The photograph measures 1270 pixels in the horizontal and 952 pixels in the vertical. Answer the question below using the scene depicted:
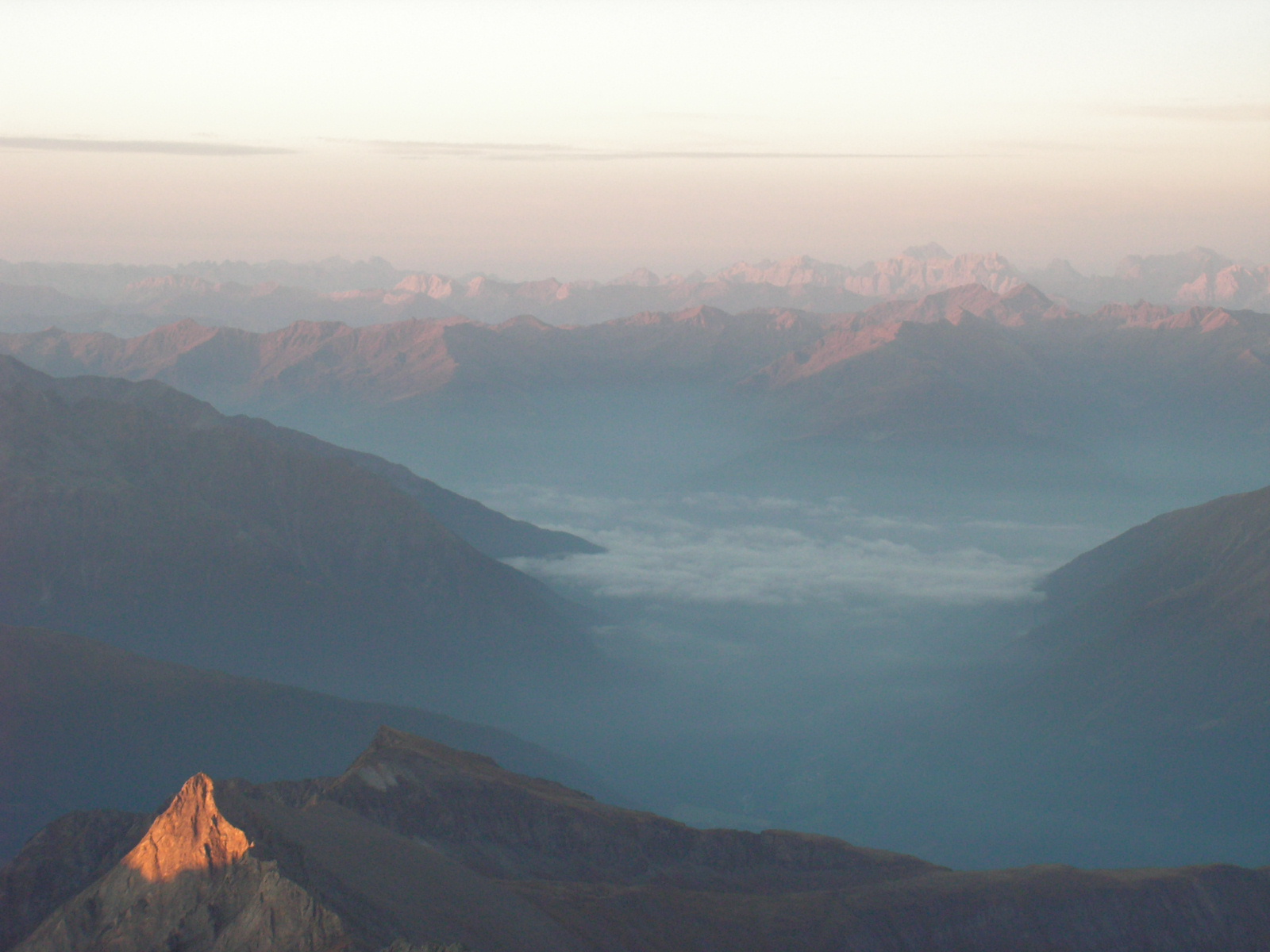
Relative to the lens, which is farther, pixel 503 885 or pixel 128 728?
pixel 128 728

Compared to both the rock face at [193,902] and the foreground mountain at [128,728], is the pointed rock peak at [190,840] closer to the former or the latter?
the rock face at [193,902]

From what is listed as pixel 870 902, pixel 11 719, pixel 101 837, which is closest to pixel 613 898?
pixel 870 902

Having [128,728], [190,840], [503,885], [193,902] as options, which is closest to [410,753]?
[503,885]

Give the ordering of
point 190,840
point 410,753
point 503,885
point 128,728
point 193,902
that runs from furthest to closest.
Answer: point 128,728 → point 410,753 → point 503,885 → point 190,840 → point 193,902

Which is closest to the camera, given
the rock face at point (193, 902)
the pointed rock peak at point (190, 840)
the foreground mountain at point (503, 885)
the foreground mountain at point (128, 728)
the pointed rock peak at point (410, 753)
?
the rock face at point (193, 902)

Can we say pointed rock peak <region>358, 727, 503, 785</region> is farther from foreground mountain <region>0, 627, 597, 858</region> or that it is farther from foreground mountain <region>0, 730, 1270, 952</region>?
foreground mountain <region>0, 627, 597, 858</region>

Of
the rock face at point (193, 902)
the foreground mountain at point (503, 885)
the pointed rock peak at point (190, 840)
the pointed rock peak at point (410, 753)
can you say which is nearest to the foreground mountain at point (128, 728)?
the pointed rock peak at point (410, 753)

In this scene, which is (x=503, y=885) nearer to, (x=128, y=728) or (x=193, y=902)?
(x=193, y=902)
